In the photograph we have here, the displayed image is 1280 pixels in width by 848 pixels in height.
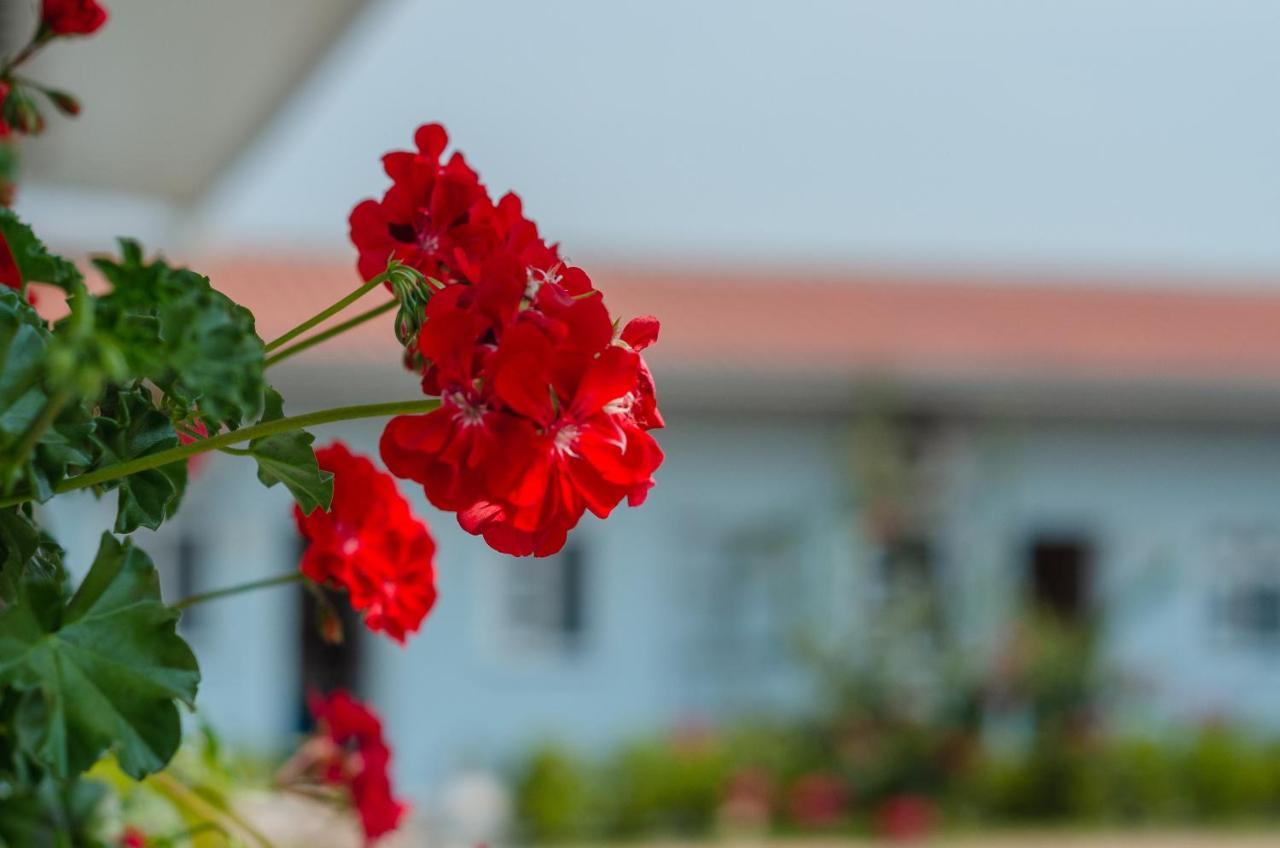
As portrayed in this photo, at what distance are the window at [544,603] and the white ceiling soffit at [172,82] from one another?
6053 mm

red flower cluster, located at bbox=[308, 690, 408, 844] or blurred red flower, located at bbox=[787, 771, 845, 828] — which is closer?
red flower cluster, located at bbox=[308, 690, 408, 844]

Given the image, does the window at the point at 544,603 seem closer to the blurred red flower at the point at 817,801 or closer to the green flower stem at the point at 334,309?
the blurred red flower at the point at 817,801

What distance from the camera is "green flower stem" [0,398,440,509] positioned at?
54 cm

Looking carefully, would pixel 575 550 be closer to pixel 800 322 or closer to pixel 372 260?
pixel 800 322

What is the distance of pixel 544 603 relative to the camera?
31.6 ft

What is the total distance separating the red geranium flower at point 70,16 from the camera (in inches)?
37.0

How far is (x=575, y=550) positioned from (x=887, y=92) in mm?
3244

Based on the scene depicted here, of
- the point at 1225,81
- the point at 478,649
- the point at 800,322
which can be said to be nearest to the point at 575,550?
the point at 478,649

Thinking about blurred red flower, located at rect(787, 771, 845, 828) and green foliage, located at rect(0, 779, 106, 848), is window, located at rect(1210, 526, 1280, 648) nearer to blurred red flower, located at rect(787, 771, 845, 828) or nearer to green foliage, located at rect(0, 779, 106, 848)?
blurred red flower, located at rect(787, 771, 845, 828)

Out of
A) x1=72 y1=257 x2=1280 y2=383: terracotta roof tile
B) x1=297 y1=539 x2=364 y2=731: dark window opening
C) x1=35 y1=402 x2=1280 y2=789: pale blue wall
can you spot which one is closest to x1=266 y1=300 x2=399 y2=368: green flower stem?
x1=72 y1=257 x2=1280 y2=383: terracotta roof tile

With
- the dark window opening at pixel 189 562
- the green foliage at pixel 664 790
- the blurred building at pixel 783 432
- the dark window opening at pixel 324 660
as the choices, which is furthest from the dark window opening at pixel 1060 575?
the dark window opening at pixel 189 562

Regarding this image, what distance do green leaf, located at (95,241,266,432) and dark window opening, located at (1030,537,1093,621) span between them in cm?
1016

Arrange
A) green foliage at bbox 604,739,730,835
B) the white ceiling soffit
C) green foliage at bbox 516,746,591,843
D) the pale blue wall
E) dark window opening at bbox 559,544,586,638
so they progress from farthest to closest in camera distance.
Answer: dark window opening at bbox 559,544,586,638, the pale blue wall, green foliage at bbox 604,739,730,835, green foliage at bbox 516,746,591,843, the white ceiling soffit

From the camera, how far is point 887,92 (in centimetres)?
1001
